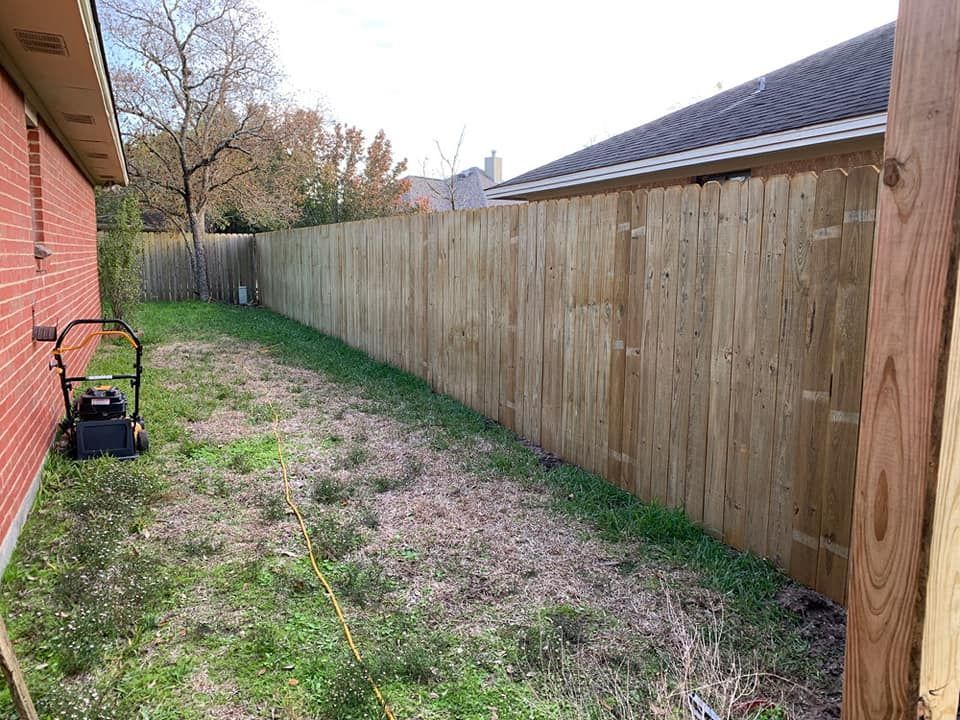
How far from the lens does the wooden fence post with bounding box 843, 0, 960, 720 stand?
988 mm

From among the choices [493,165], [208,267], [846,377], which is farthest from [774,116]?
[493,165]

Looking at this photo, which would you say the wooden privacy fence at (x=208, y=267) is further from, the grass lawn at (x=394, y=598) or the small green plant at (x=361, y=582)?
the small green plant at (x=361, y=582)

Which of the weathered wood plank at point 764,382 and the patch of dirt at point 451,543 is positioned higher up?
the weathered wood plank at point 764,382

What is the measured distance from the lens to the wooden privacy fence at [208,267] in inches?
764

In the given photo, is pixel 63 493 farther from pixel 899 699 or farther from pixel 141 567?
pixel 899 699

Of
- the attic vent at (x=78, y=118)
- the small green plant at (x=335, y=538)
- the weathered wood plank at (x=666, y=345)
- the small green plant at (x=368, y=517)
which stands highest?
the attic vent at (x=78, y=118)

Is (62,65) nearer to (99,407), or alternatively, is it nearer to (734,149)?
(99,407)

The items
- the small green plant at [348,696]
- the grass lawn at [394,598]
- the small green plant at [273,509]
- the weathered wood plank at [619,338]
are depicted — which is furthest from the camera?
the weathered wood plank at [619,338]

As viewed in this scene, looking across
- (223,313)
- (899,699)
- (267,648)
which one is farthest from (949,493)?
(223,313)

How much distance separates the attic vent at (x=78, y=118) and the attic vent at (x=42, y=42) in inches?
85.6

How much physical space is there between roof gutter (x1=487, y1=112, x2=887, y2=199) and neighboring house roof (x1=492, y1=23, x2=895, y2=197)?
11 mm

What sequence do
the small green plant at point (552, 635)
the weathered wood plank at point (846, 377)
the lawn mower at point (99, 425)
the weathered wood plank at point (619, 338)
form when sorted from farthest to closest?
the lawn mower at point (99, 425), the weathered wood plank at point (619, 338), the weathered wood plank at point (846, 377), the small green plant at point (552, 635)

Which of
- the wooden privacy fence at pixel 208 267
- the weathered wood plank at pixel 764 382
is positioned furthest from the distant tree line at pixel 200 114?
the weathered wood plank at pixel 764 382

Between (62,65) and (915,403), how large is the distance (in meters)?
5.42
